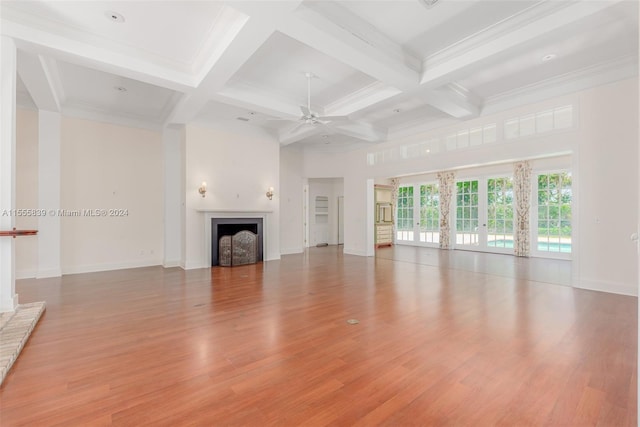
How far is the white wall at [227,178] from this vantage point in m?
6.60

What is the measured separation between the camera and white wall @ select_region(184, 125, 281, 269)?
21.6 ft

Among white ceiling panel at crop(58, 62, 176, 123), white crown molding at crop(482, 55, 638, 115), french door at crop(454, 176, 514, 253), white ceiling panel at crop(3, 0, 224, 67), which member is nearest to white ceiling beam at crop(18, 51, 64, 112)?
white ceiling panel at crop(58, 62, 176, 123)

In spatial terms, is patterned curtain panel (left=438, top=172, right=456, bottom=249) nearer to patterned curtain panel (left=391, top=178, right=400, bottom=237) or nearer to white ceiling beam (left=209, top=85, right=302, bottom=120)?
patterned curtain panel (left=391, top=178, right=400, bottom=237)

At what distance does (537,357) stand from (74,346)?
417 cm

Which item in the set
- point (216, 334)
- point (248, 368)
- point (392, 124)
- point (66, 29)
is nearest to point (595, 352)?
point (248, 368)

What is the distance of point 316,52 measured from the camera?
405 cm

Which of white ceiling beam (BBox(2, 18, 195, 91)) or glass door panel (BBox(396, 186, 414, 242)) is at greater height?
white ceiling beam (BBox(2, 18, 195, 91))

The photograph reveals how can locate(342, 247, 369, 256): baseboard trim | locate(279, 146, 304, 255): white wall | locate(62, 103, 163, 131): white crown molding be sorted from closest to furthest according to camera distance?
locate(62, 103, 163, 131): white crown molding, locate(342, 247, 369, 256): baseboard trim, locate(279, 146, 304, 255): white wall

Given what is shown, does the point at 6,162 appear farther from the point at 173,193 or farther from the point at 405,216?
the point at 405,216

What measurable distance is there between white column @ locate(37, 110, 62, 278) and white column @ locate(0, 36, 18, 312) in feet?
8.68

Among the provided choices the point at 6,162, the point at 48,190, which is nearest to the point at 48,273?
the point at 48,190

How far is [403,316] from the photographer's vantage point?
11.3ft

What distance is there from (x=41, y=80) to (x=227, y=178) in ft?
11.7

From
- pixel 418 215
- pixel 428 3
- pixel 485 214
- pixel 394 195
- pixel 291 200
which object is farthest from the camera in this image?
pixel 394 195
